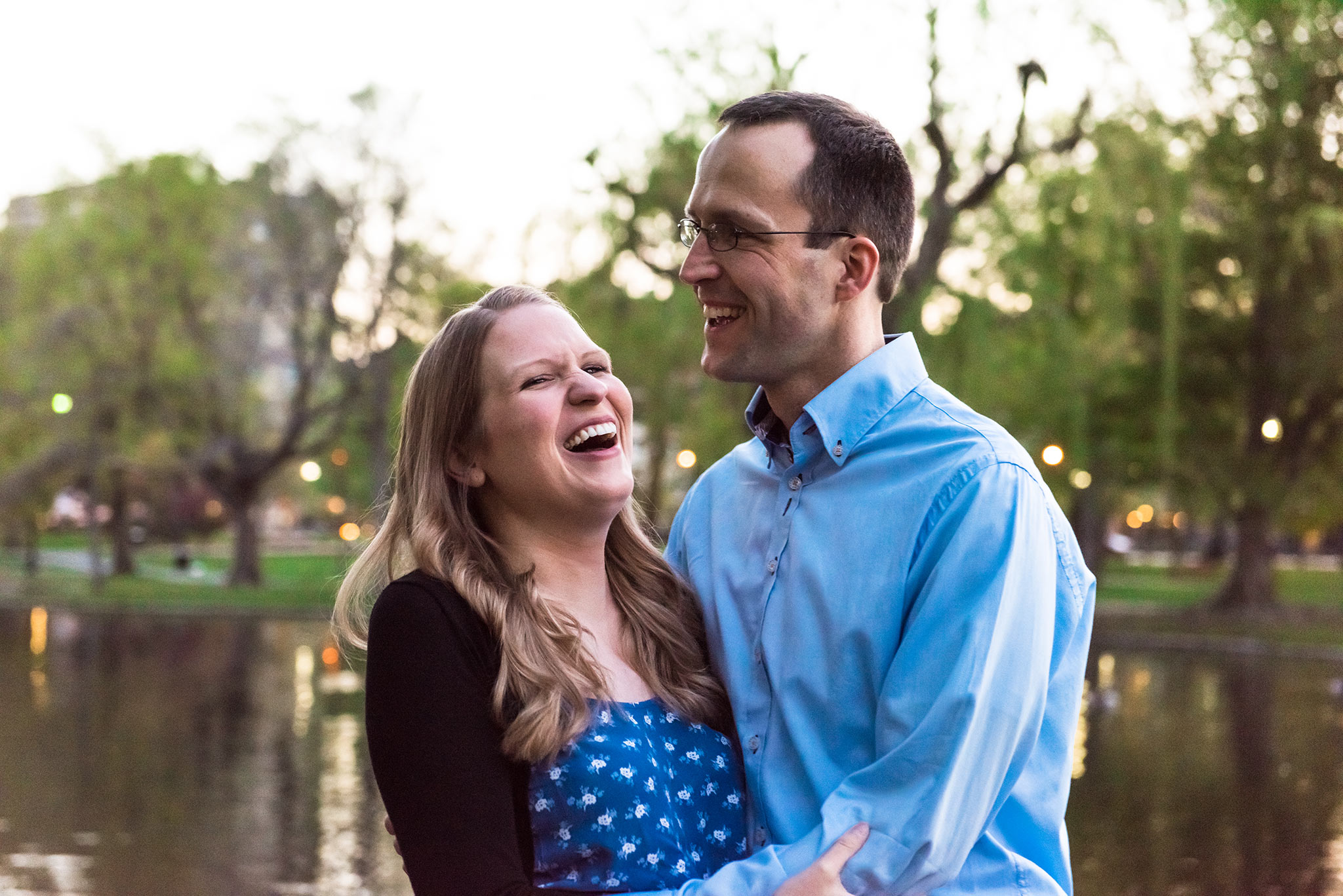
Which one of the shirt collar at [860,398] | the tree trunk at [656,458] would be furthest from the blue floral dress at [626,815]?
the tree trunk at [656,458]

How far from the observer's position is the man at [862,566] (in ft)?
7.43

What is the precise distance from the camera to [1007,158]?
21469mm

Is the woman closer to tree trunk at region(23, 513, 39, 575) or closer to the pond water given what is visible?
the pond water

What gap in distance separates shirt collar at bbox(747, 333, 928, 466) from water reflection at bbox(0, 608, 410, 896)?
6783 mm

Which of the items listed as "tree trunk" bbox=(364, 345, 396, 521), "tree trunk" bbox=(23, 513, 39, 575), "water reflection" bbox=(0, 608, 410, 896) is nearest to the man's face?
"water reflection" bbox=(0, 608, 410, 896)

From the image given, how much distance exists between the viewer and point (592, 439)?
117 inches

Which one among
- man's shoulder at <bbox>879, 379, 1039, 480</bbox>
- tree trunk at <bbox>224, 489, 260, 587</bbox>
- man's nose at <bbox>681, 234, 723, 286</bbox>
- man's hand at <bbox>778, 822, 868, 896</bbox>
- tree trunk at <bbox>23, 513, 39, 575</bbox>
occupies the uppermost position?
man's nose at <bbox>681, 234, 723, 286</bbox>

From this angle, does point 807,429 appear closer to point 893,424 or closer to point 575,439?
point 893,424

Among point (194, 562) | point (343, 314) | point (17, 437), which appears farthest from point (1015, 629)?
point (194, 562)

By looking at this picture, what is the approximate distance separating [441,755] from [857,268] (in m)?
1.17

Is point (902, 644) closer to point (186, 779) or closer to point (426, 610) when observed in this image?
point (426, 610)

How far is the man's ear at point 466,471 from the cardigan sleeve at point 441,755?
1.26 ft

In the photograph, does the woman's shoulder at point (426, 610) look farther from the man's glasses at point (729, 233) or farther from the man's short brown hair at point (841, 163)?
the man's short brown hair at point (841, 163)

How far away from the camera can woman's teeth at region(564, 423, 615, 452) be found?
2930mm
